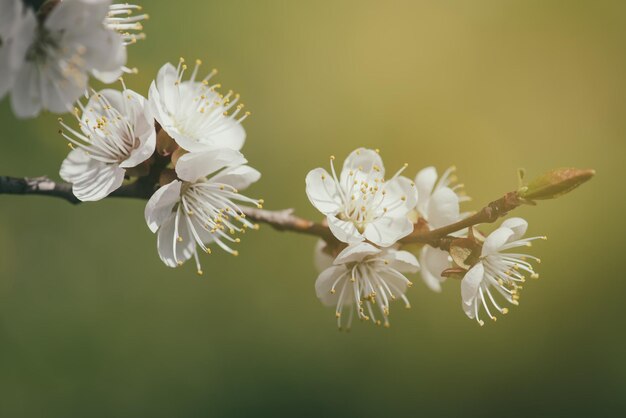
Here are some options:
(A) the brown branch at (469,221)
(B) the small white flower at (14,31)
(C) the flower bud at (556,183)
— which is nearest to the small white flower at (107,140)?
(B) the small white flower at (14,31)

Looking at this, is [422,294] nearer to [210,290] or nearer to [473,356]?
[473,356]

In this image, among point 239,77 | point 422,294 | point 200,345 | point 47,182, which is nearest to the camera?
point 47,182

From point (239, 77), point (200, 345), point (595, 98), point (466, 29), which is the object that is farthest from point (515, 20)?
point (200, 345)

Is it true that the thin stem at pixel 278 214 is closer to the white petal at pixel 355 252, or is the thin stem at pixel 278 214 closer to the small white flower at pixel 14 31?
the white petal at pixel 355 252

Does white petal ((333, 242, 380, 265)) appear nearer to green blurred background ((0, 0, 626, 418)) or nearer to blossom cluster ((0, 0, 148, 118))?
blossom cluster ((0, 0, 148, 118))

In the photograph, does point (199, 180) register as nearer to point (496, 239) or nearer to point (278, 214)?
point (278, 214)
